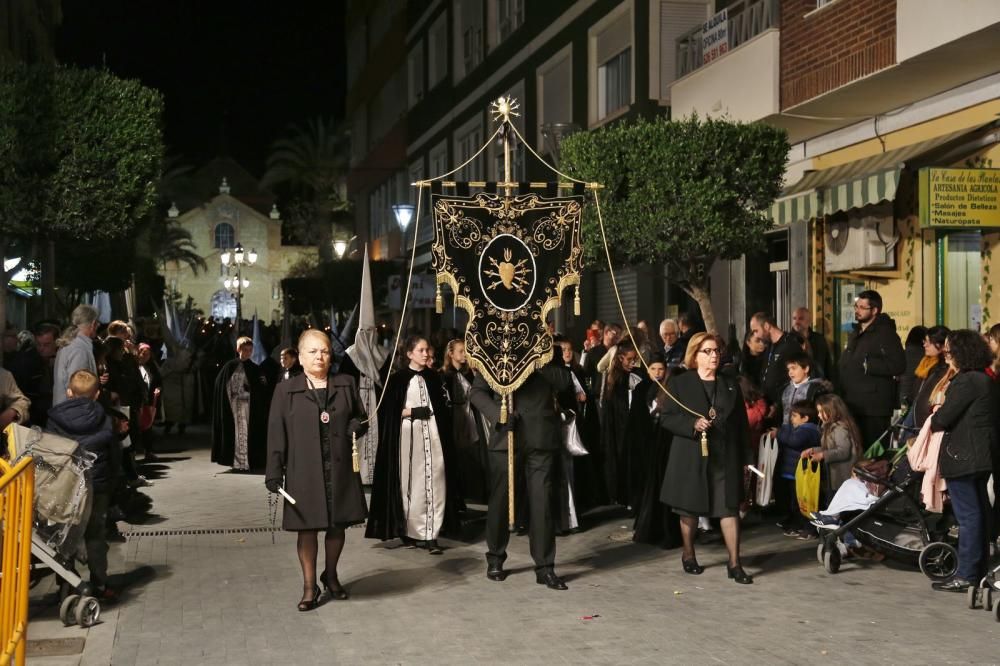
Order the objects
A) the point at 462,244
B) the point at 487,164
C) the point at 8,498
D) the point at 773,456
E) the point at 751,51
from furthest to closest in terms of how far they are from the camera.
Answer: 1. the point at 487,164
2. the point at 751,51
3. the point at 773,456
4. the point at 462,244
5. the point at 8,498

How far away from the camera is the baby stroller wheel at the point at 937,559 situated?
9.20m

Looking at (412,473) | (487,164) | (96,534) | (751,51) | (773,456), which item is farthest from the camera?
(487,164)

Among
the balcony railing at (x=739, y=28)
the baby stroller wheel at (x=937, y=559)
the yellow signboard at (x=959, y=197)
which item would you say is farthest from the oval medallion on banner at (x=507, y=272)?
the balcony railing at (x=739, y=28)

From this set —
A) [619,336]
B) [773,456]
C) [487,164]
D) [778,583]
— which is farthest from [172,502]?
[487,164]

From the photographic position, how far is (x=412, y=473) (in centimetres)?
1090

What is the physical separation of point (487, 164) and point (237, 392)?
732 inches

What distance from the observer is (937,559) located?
9.25 m

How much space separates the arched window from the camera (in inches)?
4262

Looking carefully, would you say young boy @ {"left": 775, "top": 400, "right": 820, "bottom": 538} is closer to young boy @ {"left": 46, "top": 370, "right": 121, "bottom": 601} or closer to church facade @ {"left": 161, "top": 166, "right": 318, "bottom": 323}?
young boy @ {"left": 46, "top": 370, "right": 121, "bottom": 601}

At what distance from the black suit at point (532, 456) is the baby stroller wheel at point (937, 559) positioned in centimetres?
260

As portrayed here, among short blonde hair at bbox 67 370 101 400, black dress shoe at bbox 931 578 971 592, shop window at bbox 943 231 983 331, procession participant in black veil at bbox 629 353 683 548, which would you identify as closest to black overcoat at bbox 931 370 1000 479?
black dress shoe at bbox 931 578 971 592

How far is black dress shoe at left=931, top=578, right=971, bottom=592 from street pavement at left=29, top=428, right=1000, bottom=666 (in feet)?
0.16

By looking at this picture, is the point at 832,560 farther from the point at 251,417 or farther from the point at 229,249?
the point at 229,249

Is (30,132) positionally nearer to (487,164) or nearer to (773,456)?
(773,456)
